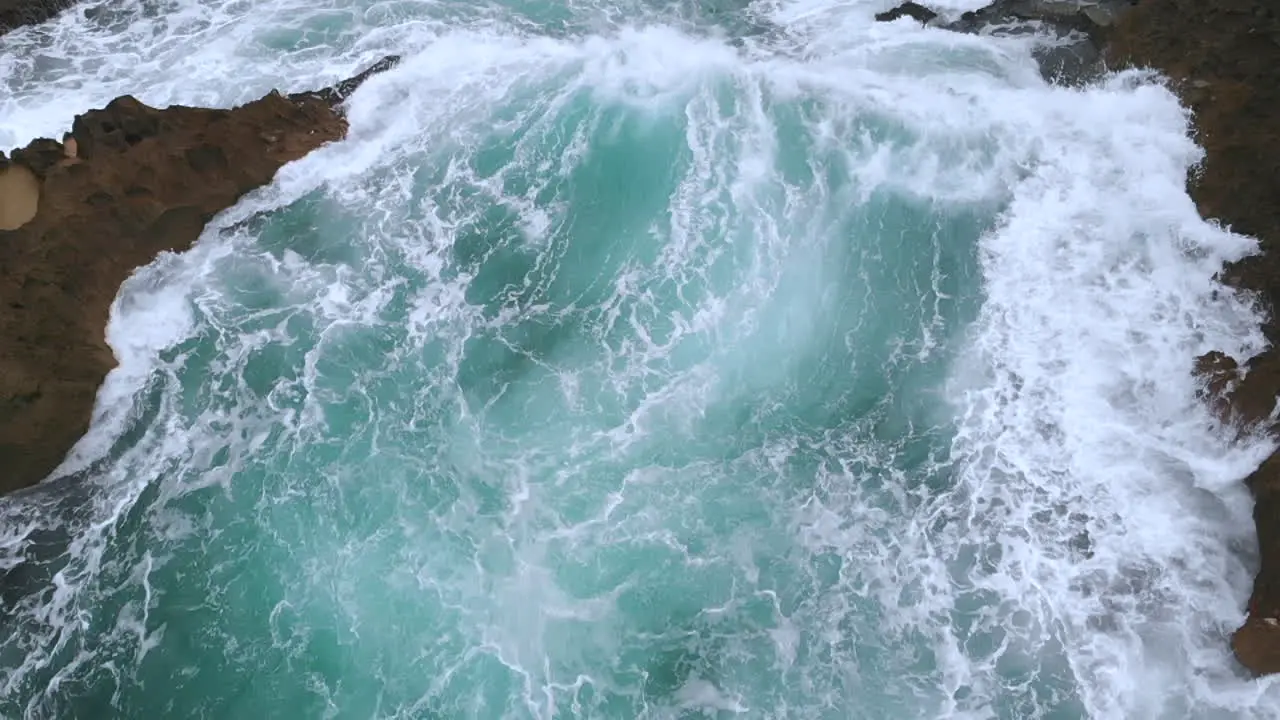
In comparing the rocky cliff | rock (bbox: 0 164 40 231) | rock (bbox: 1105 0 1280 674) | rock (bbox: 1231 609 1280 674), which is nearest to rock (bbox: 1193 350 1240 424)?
the rocky cliff

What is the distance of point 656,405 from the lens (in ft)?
72.2

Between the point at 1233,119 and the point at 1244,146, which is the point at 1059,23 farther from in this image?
the point at 1244,146

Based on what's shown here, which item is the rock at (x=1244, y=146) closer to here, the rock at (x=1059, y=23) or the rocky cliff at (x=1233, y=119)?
the rocky cliff at (x=1233, y=119)

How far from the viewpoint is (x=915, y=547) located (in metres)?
19.7

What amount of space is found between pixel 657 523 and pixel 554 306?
280 inches

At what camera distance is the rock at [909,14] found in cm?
3148

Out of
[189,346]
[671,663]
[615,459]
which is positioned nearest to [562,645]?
[671,663]

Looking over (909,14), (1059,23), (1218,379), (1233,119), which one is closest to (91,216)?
(909,14)

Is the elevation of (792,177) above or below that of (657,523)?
above

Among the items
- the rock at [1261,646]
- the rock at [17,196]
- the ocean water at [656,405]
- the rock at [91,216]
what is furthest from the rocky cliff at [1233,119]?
the rock at [17,196]

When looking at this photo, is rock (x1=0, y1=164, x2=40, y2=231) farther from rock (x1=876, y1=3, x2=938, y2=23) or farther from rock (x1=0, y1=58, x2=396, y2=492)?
rock (x1=876, y1=3, x2=938, y2=23)

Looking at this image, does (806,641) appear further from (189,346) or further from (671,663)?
(189,346)

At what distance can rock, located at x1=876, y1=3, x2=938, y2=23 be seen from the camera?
103 ft

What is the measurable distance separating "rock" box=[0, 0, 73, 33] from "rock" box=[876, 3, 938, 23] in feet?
97.4
